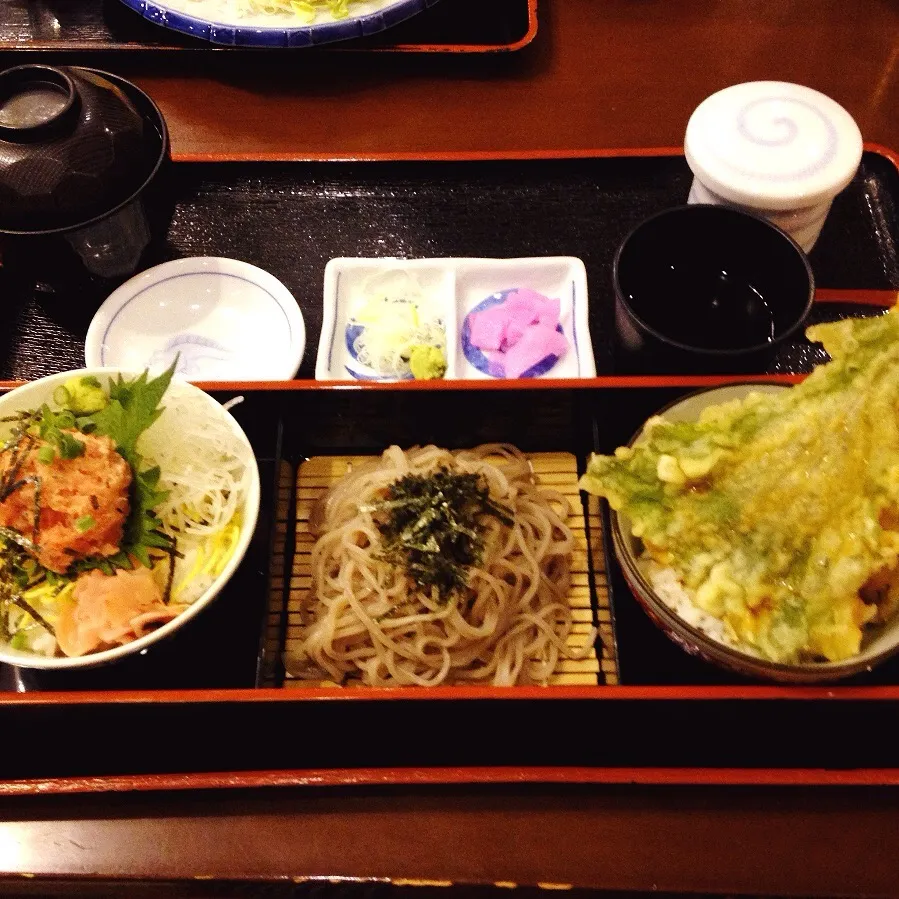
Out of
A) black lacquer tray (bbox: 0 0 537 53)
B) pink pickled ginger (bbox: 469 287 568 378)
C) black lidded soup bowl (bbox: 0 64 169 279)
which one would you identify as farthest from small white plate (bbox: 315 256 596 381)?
black lacquer tray (bbox: 0 0 537 53)

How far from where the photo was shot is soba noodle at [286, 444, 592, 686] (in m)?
1.46

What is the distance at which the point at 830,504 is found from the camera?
122cm

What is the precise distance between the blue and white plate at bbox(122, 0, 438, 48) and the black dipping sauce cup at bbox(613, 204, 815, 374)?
3.87 ft

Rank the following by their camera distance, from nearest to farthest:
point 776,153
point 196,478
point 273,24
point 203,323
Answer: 1. point 196,478
2. point 776,153
3. point 203,323
4. point 273,24

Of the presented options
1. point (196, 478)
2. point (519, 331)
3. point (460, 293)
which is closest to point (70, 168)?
point (196, 478)

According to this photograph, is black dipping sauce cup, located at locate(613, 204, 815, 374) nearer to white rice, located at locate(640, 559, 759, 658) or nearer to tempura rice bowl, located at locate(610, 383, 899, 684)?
tempura rice bowl, located at locate(610, 383, 899, 684)

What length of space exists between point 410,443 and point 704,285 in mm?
774

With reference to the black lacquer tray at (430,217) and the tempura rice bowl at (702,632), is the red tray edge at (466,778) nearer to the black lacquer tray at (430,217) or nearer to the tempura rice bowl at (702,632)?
the tempura rice bowl at (702,632)

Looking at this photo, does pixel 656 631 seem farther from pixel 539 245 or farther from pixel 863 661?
pixel 539 245

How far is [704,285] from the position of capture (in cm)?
182

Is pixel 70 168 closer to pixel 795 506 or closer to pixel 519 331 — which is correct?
pixel 519 331

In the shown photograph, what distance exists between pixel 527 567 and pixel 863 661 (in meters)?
0.59

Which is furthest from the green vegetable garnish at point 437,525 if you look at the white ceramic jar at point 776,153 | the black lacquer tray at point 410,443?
the white ceramic jar at point 776,153

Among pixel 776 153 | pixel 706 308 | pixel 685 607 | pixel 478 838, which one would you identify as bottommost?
pixel 478 838
